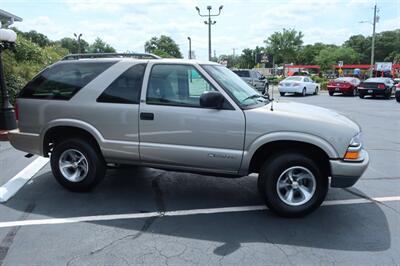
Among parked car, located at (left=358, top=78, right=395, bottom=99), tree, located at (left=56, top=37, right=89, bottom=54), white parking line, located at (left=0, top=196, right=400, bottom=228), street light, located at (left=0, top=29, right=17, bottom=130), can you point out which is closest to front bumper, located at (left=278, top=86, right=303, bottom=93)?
parked car, located at (left=358, top=78, right=395, bottom=99)

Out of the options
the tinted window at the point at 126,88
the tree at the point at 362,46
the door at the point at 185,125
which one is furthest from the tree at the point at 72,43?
the door at the point at 185,125

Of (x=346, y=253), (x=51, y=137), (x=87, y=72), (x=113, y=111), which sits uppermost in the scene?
(x=87, y=72)

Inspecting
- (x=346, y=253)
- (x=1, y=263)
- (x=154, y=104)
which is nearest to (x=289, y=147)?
(x=346, y=253)

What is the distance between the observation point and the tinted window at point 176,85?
4.88 meters

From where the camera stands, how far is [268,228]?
4.39 meters

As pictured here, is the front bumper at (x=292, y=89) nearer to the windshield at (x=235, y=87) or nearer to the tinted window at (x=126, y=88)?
the windshield at (x=235, y=87)

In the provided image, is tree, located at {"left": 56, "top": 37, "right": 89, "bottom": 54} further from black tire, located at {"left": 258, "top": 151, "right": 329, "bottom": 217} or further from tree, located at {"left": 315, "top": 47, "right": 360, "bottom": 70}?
black tire, located at {"left": 258, "top": 151, "right": 329, "bottom": 217}

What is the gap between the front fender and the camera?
4.45 meters

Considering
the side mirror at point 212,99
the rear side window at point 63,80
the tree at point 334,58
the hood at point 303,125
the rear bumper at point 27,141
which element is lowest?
the rear bumper at point 27,141

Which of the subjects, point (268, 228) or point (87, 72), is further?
point (87, 72)

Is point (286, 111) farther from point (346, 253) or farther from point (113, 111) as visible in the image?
point (113, 111)

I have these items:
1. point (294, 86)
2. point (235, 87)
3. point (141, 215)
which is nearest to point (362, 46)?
point (294, 86)

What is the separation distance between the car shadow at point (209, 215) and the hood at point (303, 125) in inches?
35.6

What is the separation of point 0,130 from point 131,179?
17.5ft
